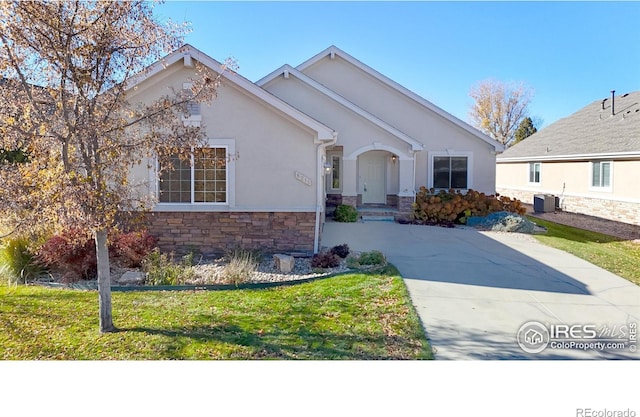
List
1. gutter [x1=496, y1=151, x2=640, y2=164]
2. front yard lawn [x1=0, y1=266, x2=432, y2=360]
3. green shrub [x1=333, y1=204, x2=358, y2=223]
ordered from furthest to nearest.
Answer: gutter [x1=496, y1=151, x2=640, y2=164] < green shrub [x1=333, y1=204, x2=358, y2=223] < front yard lawn [x1=0, y1=266, x2=432, y2=360]

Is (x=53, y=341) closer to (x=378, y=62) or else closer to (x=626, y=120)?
(x=378, y=62)

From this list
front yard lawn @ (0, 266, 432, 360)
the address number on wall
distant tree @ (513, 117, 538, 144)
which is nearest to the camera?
front yard lawn @ (0, 266, 432, 360)

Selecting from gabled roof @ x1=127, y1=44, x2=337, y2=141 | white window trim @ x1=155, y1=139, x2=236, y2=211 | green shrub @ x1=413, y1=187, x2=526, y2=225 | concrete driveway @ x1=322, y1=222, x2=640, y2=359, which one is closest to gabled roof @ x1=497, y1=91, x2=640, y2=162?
green shrub @ x1=413, y1=187, x2=526, y2=225

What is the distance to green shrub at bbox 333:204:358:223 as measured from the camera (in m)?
15.5

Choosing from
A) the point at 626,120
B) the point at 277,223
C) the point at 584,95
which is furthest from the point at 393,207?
the point at 584,95

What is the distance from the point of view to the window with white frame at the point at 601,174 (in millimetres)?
18125

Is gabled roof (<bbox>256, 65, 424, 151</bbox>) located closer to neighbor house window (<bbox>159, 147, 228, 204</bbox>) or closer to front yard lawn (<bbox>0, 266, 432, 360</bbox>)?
neighbor house window (<bbox>159, 147, 228, 204</bbox>)

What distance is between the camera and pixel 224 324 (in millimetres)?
5547

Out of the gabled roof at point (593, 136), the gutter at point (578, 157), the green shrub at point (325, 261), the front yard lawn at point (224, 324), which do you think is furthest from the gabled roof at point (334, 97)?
the front yard lawn at point (224, 324)

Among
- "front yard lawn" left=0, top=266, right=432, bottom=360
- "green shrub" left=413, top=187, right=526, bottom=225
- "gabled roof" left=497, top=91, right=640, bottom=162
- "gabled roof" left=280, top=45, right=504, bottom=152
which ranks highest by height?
"gabled roof" left=280, top=45, right=504, bottom=152

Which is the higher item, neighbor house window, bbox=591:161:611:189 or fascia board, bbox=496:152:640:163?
fascia board, bbox=496:152:640:163

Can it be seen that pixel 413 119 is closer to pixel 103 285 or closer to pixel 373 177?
pixel 373 177

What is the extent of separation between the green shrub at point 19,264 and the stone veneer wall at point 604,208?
68.8 feet

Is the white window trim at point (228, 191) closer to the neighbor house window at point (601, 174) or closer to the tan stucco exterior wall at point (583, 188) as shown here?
the tan stucco exterior wall at point (583, 188)
